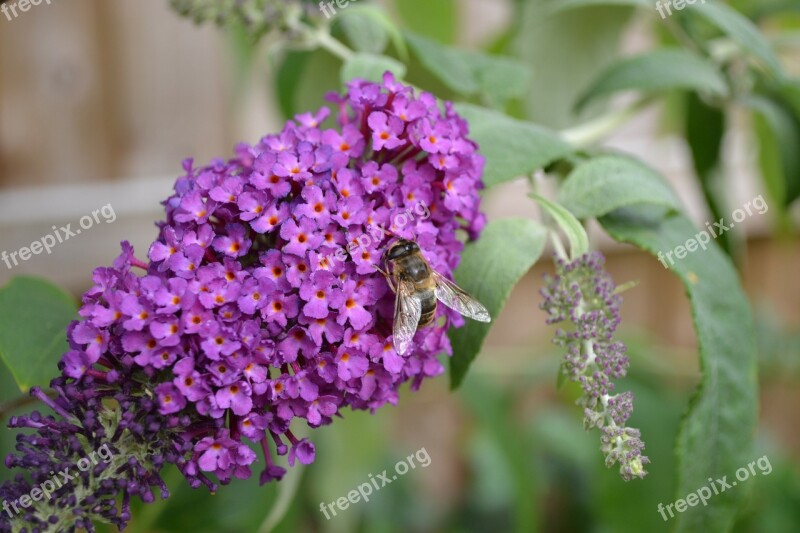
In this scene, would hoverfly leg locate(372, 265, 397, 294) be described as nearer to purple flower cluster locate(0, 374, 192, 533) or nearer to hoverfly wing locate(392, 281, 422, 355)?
hoverfly wing locate(392, 281, 422, 355)

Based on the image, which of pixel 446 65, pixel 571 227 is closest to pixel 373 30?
pixel 446 65

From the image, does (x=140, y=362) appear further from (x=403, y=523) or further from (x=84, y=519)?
(x=403, y=523)

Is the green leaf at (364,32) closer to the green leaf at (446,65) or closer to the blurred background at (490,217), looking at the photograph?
the green leaf at (446,65)

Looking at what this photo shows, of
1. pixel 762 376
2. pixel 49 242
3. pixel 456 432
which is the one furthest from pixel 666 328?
pixel 49 242
